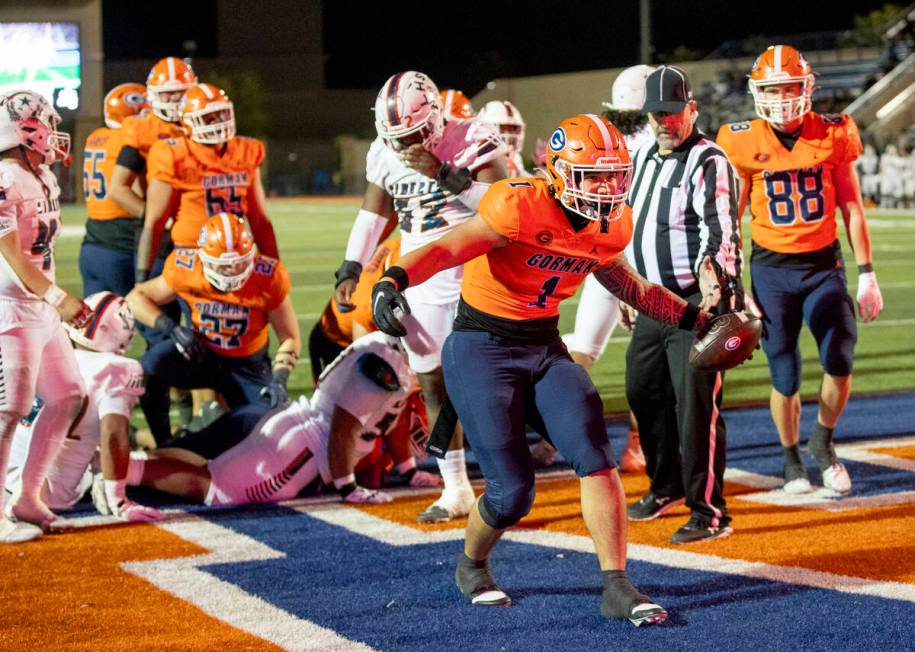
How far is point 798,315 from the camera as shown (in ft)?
19.6

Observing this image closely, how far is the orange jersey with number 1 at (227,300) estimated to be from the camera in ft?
21.5

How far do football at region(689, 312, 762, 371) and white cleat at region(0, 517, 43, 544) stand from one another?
266cm

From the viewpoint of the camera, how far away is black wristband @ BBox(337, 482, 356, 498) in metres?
5.91

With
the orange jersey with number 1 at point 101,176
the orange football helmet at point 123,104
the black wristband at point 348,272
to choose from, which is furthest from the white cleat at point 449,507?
the orange football helmet at point 123,104

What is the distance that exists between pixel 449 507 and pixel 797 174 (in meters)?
2.08

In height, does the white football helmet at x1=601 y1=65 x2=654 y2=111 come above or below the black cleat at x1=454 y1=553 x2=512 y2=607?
above

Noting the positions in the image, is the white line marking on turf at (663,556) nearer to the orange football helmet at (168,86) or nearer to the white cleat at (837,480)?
the white cleat at (837,480)

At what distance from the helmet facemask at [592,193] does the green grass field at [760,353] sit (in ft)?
13.5

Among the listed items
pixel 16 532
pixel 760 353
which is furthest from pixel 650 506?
pixel 760 353

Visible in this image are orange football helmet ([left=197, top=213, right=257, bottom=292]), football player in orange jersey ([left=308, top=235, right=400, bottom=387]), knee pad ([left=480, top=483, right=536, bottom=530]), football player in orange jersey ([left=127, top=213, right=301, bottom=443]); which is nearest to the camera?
knee pad ([left=480, top=483, right=536, bottom=530])

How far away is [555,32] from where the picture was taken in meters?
51.7

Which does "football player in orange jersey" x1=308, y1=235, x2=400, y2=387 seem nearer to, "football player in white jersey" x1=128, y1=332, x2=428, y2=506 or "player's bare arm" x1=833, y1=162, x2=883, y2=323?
"football player in white jersey" x1=128, y1=332, x2=428, y2=506

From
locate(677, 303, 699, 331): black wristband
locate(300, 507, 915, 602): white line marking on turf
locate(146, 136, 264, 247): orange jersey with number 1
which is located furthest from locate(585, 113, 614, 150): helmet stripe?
locate(146, 136, 264, 247): orange jersey with number 1

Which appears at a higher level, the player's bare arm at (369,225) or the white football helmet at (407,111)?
the white football helmet at (407,111)
